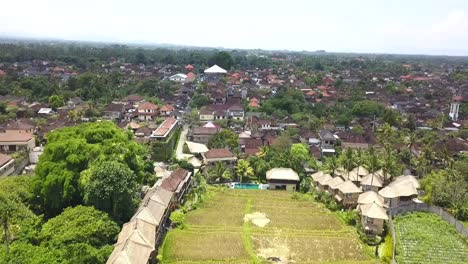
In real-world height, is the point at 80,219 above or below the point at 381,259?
A: above

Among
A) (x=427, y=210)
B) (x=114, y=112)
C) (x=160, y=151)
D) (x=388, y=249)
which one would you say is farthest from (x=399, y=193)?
(x=114, y=112)

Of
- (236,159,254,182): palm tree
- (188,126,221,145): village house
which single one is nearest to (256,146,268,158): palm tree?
(236,159,254,182): palm tree

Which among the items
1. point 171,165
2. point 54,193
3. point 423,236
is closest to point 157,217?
point 54,193

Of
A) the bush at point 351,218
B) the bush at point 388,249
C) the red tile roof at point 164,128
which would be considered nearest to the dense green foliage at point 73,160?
the red tile roof at point 164,128

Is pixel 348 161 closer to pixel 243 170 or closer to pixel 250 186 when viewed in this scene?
pixel 250 186

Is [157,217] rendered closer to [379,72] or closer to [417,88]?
[417,88]

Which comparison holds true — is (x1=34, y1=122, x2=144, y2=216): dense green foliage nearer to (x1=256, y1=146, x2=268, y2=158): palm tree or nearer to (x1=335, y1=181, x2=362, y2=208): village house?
(x1=256, y1=146, x2=268, y2=158): palm tree
